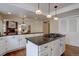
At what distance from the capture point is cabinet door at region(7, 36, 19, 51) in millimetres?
2943

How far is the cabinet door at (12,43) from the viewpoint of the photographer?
116 inches

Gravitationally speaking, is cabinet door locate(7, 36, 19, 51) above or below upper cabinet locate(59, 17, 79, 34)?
below

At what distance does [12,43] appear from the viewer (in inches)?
123

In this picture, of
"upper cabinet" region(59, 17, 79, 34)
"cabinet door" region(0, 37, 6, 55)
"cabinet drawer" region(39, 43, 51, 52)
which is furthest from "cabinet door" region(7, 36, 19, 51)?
"upper cabinet" region(59, 17, 79, 34)

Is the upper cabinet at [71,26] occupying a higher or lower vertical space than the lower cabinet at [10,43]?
higher

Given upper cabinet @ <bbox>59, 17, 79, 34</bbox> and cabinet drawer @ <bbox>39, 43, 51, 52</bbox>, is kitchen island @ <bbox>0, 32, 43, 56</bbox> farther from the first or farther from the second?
upper cabinet @ <bbox>59, 17, 79, 34</bbox>

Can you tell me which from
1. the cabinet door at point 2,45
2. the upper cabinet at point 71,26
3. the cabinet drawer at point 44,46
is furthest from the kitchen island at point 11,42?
the upper cabinet at point 71,26

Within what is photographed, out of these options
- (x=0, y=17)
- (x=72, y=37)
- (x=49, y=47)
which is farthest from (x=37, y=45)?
(x=72, y=37)

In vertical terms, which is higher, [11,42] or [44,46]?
[44,46]

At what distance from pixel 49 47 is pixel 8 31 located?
1.63 m

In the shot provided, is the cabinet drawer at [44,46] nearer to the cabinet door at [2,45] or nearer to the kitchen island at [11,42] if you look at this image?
the kitchen island at [11,42]

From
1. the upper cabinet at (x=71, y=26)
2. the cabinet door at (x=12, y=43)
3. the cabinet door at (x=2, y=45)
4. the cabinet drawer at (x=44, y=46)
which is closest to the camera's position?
the cabinet drawer at (x=44, y=46)

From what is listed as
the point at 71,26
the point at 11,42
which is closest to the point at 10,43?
the point at 11,42

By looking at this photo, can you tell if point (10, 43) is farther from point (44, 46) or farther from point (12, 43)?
point (44, 46)
